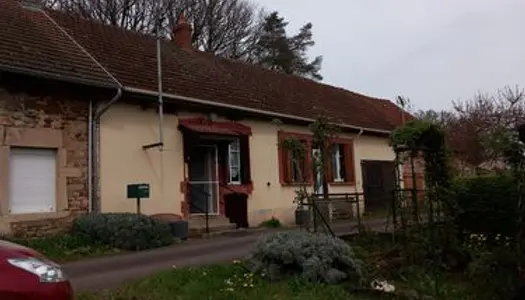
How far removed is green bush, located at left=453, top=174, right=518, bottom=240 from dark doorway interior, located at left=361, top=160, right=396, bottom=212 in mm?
11162

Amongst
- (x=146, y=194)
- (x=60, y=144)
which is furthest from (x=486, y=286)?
(x=60, y=144)

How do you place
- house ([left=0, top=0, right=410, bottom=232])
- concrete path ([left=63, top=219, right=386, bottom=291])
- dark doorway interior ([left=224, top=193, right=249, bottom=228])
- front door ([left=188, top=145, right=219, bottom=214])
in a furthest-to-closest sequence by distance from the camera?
dark doorway interior ([left=224, top=193, right=249, bottom=228]), front door ([left=188, top=145, right=219, bottom=214]), house ([left=0, top=0, right=410, bottom=232]), concrete path ([left=63, top=219, right=386, bottom=291])

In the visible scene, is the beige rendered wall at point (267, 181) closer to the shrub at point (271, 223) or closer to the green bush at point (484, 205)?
the shrub at point (271, 223)

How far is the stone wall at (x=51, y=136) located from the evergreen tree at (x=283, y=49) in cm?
2649

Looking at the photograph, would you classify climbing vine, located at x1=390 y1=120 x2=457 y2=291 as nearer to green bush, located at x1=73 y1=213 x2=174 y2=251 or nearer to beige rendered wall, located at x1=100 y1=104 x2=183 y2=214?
green bush, located at x1=73 y1=213 x2=174 y2=251

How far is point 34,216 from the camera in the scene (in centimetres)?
1273

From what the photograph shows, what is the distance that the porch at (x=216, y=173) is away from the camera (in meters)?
16.4

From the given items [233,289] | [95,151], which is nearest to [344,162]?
[95,151]

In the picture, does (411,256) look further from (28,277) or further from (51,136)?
(51,136)

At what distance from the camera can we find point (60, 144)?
13406 millimetres

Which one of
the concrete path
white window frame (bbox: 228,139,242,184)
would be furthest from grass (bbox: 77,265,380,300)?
white window frame (bbox: 228,139,242,184)

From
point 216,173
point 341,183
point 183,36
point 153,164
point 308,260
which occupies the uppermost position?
point 183,36

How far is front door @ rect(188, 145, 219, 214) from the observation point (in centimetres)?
1700

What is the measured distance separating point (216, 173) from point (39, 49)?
6161 mm
